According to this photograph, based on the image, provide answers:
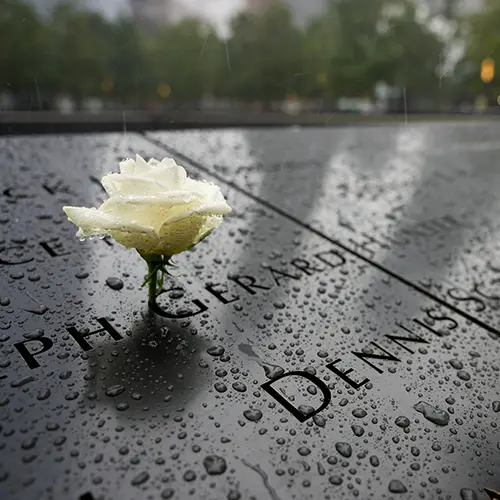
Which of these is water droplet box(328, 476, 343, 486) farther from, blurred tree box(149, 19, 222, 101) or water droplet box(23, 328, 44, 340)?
blurred tree box(149, 19, 222, 101)

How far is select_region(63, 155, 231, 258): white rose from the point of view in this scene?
1272 millimetres

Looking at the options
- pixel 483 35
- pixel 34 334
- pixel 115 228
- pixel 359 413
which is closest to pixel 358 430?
pixel 359 413

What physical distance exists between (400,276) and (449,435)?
3.12 feet

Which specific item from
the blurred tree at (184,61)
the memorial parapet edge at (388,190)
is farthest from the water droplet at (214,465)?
the blurred tree at (184,61)

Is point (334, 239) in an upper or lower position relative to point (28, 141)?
lower

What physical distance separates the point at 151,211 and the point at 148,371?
0.40 metres

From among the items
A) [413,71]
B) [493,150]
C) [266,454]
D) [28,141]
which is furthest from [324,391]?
[413,71]

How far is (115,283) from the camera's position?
5.62 ft

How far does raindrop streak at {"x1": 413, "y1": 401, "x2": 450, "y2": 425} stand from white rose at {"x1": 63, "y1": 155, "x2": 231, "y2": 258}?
0.73m

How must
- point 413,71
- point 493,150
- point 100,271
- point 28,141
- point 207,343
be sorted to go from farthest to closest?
1. point 413,71
2. point 493,150
3. point 28,141
4. point 100,271
5. point 207,343

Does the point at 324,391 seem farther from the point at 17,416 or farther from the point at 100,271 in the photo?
the point at 100,271

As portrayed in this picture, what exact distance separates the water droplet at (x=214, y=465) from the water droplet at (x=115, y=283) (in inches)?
29.5

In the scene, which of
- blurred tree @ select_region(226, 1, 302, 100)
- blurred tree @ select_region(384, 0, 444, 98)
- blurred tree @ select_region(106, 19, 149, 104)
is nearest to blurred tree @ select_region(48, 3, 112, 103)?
blurred tree @ select_region(106, 19, 149, 104)

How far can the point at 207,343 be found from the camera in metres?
1.47
